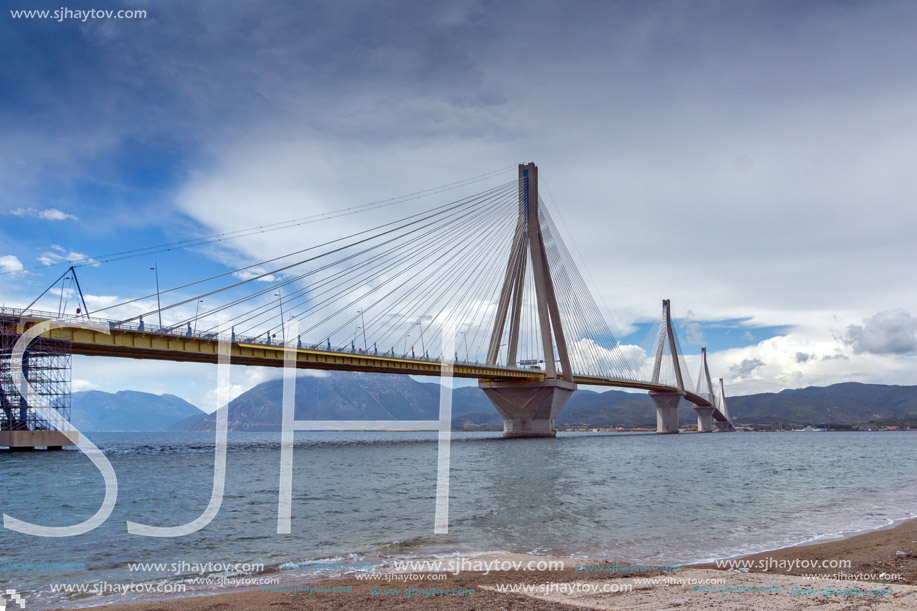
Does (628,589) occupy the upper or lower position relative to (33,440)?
upper

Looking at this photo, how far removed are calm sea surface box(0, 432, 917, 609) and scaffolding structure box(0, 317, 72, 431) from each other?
30.7 ft

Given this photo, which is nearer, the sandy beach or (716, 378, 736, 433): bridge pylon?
the sandy beach

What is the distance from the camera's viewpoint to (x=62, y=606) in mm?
9617

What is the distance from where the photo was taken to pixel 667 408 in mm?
124562

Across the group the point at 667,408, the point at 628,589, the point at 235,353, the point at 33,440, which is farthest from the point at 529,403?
the point at 628,589

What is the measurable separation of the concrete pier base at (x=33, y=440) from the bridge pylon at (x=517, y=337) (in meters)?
38.1

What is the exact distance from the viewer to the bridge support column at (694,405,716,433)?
139m

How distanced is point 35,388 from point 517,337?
4299 centimetres

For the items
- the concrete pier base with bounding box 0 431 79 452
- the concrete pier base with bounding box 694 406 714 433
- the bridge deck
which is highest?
the bridge deck

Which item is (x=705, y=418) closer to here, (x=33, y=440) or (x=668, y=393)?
(x=668, y=393)

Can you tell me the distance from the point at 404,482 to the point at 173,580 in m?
17.7

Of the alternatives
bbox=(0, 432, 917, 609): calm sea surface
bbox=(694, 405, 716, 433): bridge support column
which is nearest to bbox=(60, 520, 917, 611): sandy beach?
bbox=(0, 432, 917, 609): calm sea surface

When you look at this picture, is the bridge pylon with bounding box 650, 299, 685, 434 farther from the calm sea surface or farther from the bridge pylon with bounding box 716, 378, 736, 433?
the calm sea surface

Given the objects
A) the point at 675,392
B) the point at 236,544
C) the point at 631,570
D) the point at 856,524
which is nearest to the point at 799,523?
the point at 856,524
